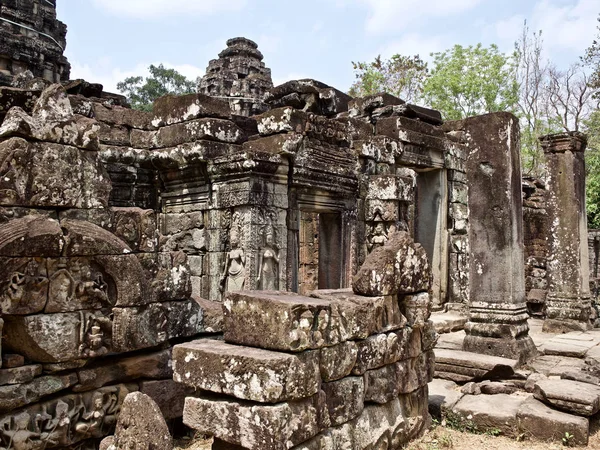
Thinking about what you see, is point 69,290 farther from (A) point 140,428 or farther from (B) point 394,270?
(B) point 394,270

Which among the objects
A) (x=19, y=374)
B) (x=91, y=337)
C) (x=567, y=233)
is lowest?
(x=19, y=374)

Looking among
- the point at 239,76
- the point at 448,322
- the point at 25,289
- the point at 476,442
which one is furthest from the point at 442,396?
the point at 239,76

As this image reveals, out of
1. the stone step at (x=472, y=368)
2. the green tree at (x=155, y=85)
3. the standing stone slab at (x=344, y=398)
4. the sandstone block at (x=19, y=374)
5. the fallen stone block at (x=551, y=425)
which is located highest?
the green tree at (x=155, y=85)

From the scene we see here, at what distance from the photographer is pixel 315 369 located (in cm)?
336

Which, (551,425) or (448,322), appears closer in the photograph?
(551,425)

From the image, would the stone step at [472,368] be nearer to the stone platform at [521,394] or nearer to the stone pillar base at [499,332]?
the stone platform at [521,394]

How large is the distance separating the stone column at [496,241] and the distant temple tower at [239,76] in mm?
11863

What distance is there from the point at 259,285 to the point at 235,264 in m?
0.47

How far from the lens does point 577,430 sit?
444cm

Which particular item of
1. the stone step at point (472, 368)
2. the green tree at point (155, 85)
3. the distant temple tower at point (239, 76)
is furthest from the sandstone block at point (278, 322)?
the green tree at point (155, 85)

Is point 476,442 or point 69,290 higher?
point 69,290

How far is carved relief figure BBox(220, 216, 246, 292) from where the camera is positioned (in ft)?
24.8

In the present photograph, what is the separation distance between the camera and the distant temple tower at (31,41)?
12966 millimetres

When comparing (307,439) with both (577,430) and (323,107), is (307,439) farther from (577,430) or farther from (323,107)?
(323,107)
